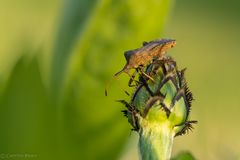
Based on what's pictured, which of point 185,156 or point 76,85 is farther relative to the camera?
point 76,85

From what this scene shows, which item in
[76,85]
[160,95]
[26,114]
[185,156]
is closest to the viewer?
[160,95]

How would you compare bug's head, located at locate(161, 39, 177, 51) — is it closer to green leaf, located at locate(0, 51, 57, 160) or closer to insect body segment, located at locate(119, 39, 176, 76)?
insect body segment, located at locate(119, 39, 176, 76)

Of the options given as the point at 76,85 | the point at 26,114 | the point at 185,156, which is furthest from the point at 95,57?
the point at 185,156

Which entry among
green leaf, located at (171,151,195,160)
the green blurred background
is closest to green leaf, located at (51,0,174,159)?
the green blurred background

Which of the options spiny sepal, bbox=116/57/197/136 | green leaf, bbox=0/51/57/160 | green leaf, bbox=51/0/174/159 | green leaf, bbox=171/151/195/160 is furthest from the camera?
green leaf, bbox=51/0/174/159

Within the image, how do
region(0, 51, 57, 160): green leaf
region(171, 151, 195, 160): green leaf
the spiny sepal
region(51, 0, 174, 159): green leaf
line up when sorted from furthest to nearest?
region(51, 0, 174, 159): green leaf, region(0, 51, 57, 160): green leaf, region(171, 151, 195, 160): green leaf, the spiny sepal

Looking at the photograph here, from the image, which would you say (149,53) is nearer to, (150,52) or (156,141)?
(150,52)

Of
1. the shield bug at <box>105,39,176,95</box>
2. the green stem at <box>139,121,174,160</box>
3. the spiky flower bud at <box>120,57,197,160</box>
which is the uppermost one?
the shield bug at <box>105,39,176,95</box>

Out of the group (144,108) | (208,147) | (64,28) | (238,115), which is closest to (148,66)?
(144,108)

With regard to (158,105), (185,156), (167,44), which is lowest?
(185,156)
